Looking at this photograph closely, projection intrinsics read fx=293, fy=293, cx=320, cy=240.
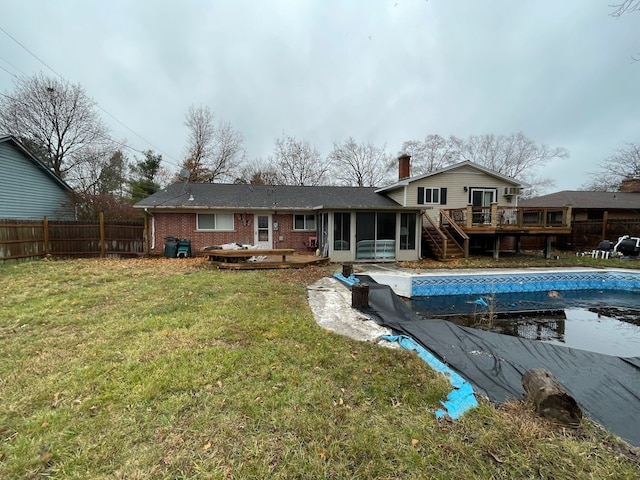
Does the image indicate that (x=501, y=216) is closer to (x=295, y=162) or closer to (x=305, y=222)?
(x=305, y=222)

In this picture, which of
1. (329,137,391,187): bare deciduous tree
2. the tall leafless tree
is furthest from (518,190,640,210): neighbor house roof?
the tall leafless tree

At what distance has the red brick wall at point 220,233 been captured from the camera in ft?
44.2

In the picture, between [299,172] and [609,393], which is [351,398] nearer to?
[609,393]

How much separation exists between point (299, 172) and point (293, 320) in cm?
2683

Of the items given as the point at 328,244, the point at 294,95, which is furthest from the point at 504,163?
the point at 328,244

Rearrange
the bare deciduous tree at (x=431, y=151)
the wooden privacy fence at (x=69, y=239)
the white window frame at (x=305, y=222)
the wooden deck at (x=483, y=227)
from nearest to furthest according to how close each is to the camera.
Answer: the wooden privacy fence at (x=69, y=239) → the wooden deck at (x=483, y=227) → the white window frame at (x=305, y=222) → the bare deciduous tree at (x=431, y=151)

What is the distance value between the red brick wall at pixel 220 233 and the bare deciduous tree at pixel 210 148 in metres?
14.4

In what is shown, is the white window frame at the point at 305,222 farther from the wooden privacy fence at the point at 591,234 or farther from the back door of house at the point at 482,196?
the wooden privacy fence at the point at 591,234

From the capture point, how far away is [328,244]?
41.6 feet

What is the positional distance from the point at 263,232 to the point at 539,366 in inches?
493

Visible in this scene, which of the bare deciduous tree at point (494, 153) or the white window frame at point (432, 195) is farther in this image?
the bare deciduous tree at point (494, 153)

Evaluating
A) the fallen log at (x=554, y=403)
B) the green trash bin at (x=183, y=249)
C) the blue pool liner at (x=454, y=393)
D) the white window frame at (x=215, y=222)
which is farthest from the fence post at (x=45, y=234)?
the fallen log at (x=554, y=403)

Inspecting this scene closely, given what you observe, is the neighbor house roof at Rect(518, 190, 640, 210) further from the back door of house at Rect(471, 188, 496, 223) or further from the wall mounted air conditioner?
the back door of house at Rect(471, 188, 496, 223)

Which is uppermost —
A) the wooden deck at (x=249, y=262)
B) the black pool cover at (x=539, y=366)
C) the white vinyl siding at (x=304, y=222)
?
the white vinyl siding at (x=304, y=222)
